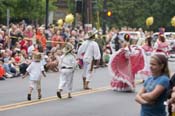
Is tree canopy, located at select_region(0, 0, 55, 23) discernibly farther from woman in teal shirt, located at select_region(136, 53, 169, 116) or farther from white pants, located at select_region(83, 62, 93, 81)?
woman in teal shirt, located at select_region(136, 53, 169, 116)

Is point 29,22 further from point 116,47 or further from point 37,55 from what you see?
point 37,55

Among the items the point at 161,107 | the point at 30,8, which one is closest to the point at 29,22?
the point at 30,8

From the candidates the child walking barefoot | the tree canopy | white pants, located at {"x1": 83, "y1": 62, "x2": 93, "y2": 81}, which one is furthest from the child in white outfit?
the tree canopy

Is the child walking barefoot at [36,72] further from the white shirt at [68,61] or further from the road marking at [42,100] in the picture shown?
the white shirt at [68,61]

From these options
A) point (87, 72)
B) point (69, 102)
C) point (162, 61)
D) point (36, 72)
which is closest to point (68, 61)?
point (36, 72)

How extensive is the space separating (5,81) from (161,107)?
1461cm

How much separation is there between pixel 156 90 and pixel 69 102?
8610 millimetres

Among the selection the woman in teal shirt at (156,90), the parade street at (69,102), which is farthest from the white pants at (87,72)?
the woman in teal shirt at (156,90)

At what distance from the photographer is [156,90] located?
21.4ft

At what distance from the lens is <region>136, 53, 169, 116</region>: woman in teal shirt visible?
6547 mm

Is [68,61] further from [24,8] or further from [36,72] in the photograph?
[24,8]

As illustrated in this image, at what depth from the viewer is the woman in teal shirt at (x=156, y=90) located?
655cm

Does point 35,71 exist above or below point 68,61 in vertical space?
below

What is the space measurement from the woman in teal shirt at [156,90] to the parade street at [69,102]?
20.3 ft
